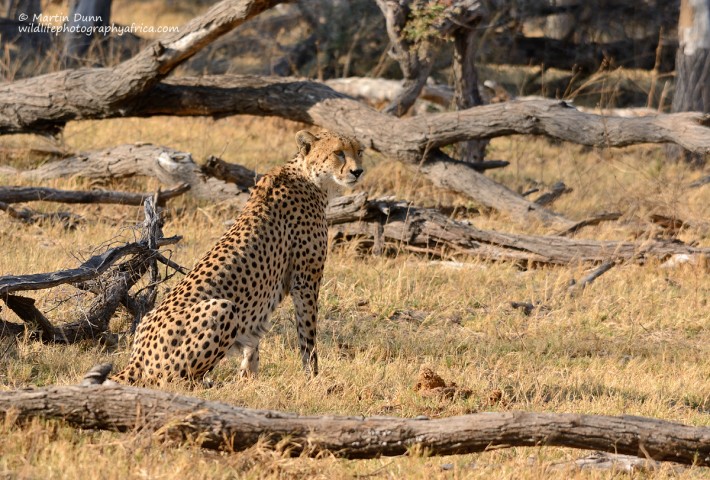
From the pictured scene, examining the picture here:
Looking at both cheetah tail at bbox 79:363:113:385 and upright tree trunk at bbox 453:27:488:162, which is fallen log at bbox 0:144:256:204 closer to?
upright tree trunk at bbox 453:27:488:162

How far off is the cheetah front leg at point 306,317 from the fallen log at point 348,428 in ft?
6.09

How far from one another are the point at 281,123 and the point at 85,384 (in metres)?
8.69

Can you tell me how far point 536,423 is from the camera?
3.44 m

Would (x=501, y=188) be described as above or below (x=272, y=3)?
below

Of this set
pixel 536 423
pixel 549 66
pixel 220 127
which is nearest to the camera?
pixel 536 423

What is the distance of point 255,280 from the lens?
4992 mm

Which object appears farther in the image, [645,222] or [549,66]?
[549,66]

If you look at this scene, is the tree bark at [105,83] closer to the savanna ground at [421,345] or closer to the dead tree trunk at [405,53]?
the savanna ground at [421,345]

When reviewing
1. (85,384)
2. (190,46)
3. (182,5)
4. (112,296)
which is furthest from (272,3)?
(182,5)

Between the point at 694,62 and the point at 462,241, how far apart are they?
6150 mm

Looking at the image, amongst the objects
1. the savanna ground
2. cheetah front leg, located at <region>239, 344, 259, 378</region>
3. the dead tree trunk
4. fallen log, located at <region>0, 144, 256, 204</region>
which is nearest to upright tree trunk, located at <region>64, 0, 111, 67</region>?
the savanna ground

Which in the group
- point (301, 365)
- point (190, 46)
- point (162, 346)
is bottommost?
point (301, 365)

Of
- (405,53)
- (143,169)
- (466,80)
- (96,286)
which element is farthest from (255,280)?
(466,80)

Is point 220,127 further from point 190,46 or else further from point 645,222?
point 645,222
